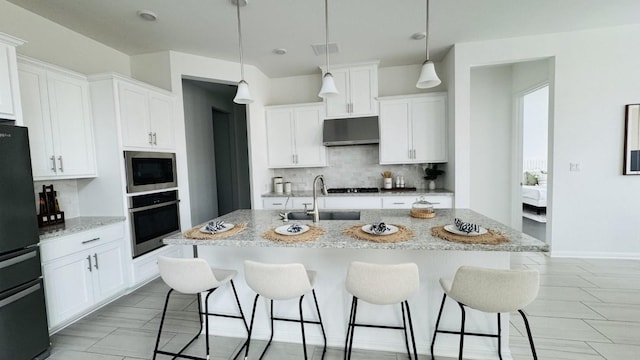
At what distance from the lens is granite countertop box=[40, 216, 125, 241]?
2262 mm

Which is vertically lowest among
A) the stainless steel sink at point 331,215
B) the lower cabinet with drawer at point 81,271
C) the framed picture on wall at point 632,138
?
the lower cabinet with drawer at point 81,271

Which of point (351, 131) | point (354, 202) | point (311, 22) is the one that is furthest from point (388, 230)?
point (351, 131)

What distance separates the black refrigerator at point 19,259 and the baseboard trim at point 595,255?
5396 mm

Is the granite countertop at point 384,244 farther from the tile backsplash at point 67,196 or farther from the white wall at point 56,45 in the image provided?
the white wall at point 56,45

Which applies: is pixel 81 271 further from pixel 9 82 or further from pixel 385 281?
pixel 385 281

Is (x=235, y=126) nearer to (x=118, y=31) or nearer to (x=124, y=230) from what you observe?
(x=118, y=31)

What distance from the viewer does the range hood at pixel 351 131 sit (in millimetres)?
4137

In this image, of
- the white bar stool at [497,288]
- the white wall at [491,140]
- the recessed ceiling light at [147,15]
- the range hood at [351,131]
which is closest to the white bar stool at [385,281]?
the white bar stool at [497,288]

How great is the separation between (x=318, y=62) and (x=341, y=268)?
3171 mm

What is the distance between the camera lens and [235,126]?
5922 mm

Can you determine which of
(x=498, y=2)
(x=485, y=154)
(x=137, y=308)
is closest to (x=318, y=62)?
(x=498, y=2)

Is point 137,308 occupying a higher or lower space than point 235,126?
lower

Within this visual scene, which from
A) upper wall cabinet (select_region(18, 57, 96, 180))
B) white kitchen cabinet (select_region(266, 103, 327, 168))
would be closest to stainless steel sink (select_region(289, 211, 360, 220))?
white kitchen cabinet (select_region(266, 103, 327, 168))

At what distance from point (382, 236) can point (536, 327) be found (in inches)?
66.1
